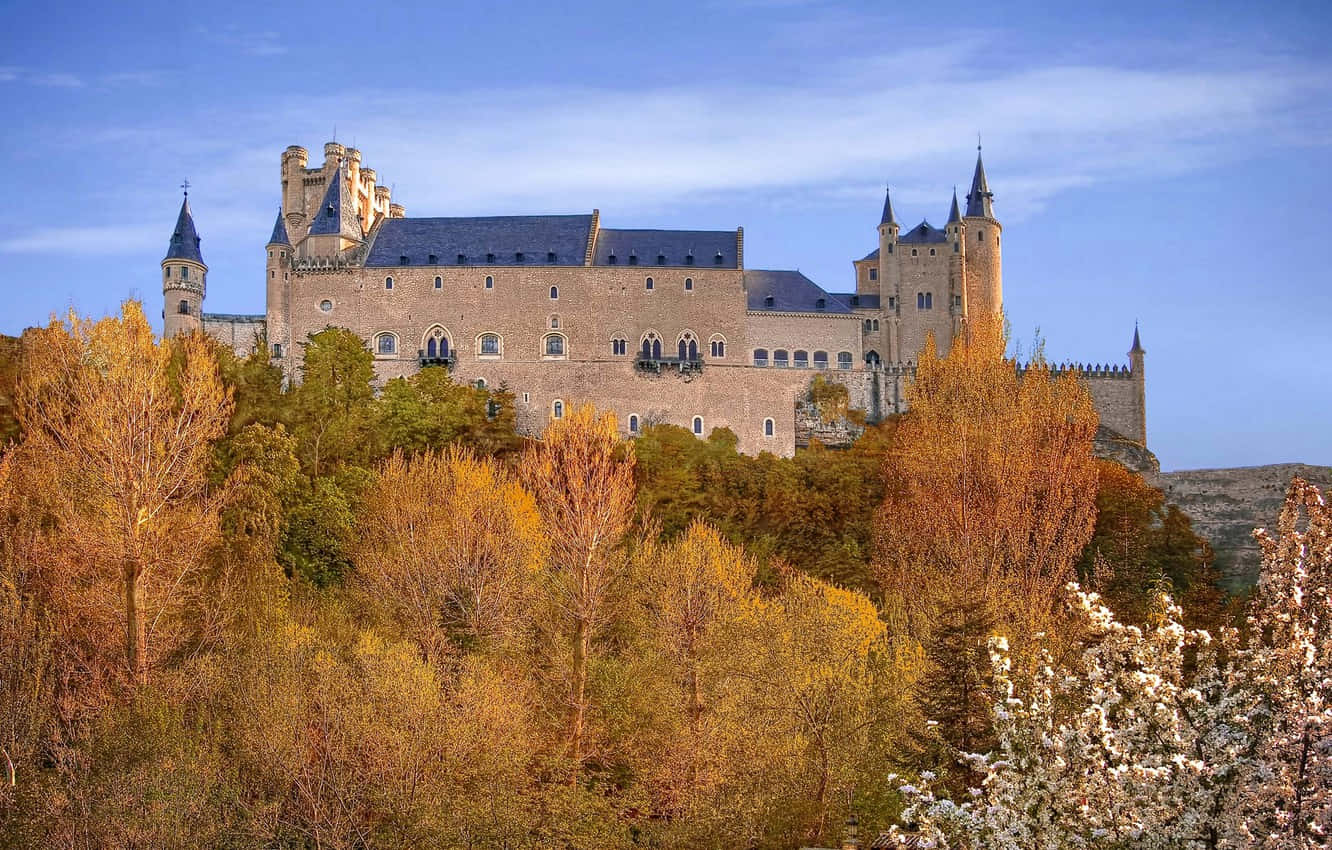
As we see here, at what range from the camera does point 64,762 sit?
22750mm

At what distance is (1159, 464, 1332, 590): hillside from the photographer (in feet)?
153

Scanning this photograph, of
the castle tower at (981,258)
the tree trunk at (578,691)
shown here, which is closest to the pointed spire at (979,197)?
the castle tower at (981,258)

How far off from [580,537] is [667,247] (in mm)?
38259

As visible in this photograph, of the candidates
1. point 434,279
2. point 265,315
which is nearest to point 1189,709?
point 434,279

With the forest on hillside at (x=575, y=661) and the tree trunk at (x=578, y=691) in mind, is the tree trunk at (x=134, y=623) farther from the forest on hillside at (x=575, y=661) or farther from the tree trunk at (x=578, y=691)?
the tree trunk at (x=578, y=691)

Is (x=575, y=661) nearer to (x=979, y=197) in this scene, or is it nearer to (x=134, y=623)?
(x=134, y=623)

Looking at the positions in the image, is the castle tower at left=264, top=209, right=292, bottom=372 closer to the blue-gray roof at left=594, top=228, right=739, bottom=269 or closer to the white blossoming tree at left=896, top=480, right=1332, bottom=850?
the blue-gray roof at left=594, top=228, right=739, bottom=269

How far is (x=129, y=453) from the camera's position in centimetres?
2517

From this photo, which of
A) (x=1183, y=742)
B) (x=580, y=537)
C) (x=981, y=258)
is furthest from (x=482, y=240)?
(x=1183, y=742)

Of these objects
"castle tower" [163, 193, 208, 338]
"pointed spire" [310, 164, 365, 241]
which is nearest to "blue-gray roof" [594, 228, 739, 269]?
"pointed spire" [310, 164, 365, 241]

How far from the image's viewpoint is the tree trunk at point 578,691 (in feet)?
91.4

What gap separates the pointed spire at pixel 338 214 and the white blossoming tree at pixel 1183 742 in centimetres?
5538

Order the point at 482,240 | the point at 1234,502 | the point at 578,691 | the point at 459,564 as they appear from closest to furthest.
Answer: the point at 578,691
the point at 459,564
the point at 1234,502
the point at 482,240

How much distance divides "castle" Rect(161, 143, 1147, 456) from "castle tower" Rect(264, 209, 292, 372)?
0.08m
